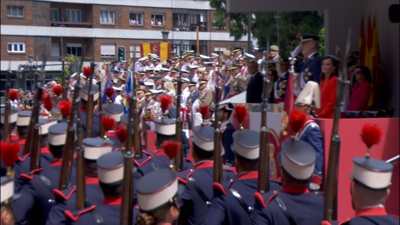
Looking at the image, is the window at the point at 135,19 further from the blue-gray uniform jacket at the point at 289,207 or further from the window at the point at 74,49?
the blue-gray uniform jacket at the point at 289,207

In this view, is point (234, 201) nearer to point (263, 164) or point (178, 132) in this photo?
point (263, 164)

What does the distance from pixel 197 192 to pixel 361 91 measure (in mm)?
1886

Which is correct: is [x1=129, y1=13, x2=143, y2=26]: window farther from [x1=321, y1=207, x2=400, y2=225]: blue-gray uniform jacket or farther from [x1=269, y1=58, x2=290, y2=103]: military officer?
[x1=321, y1=207, x2=400, y2=225]: blue-gray uniform jacket

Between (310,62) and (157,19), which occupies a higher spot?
(157,19)

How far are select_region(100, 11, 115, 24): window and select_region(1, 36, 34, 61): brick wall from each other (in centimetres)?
101

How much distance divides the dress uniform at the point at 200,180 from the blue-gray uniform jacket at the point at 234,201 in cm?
44

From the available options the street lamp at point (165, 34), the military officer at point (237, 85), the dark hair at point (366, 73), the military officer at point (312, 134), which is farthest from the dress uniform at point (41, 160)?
the military officer at point (237, 85)

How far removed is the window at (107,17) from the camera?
217 inches

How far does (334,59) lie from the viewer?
5.93 metres

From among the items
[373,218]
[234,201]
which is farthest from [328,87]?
[373,218]

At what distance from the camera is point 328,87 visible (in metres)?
5.83

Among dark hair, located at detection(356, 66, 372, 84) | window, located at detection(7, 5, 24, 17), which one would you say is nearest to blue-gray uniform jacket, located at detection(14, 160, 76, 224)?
window, located at detection(7, 5, 24, 17)

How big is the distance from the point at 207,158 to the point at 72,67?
1.51m

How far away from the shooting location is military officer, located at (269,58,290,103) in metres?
6.62
